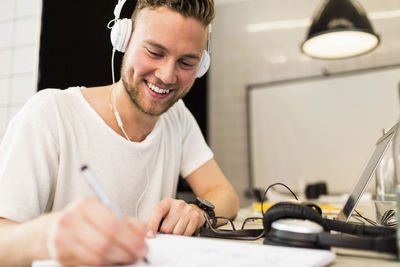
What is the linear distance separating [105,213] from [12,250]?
0.80ft

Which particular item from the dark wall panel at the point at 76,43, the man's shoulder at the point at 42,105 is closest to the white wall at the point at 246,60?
the dark wall panel at the point at 76,43

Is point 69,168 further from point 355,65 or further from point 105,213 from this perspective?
point 355,65

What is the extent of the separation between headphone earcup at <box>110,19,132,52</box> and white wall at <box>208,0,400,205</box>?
2.51 metres

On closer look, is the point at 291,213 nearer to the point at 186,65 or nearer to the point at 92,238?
the point at 92,238

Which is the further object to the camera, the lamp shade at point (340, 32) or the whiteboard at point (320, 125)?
the whiteboard at point (320, 125)

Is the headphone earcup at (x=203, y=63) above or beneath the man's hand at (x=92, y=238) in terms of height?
above

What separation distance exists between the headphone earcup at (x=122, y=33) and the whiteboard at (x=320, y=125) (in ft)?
7.81

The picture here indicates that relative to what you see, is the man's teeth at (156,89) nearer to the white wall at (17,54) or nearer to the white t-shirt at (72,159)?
the white t-shirt at (72,159)

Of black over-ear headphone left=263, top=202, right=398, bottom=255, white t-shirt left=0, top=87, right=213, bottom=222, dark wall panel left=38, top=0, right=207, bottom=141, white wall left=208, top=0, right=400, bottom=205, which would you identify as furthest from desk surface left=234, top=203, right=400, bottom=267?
white wall left=208, top=0, right=400, bottom=205

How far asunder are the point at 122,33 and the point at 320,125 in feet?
8.07

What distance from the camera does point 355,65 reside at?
10.1 ft

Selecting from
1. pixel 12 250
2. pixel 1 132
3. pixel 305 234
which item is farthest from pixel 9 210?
pixel 1 132

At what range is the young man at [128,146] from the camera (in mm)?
730

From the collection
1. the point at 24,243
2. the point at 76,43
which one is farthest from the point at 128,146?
the point at 76,43
